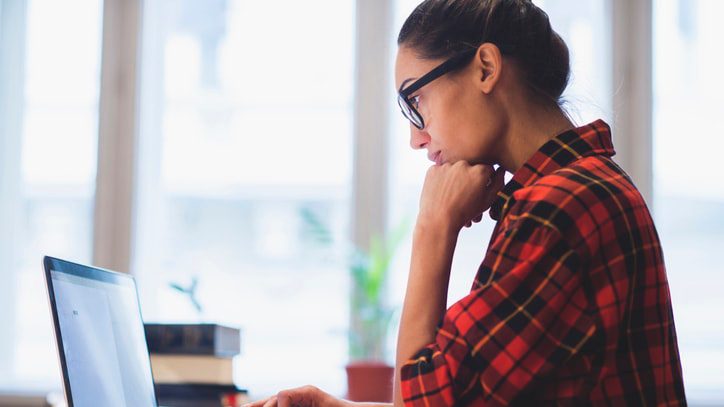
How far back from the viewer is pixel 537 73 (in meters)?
1.21

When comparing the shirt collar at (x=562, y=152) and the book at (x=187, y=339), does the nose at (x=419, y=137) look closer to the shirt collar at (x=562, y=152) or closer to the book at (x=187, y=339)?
the shirt collar at (x=562, y=152)

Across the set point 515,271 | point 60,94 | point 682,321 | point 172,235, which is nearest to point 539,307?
point 515,271

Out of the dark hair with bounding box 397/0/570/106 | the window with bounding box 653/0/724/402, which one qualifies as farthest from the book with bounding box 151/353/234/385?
the window with bounding box 653/0/724/402

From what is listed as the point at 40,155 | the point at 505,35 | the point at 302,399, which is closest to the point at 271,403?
the point at 302,399

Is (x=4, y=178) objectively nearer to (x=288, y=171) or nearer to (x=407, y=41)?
(x=288, y=171)

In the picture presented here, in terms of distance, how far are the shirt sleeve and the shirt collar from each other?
0.14 meters

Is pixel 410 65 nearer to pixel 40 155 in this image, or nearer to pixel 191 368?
pixel 191 368

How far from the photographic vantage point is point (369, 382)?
9.47ft

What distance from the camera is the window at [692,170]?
11.4 ft

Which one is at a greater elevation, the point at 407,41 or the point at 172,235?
the point at 407,41

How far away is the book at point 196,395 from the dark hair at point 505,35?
990mm

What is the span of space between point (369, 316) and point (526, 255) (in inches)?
90.1

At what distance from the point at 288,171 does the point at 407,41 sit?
2542mm

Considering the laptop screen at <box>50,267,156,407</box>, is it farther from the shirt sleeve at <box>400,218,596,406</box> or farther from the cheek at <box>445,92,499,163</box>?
the cheek at <box>445,92,499,163</box>
